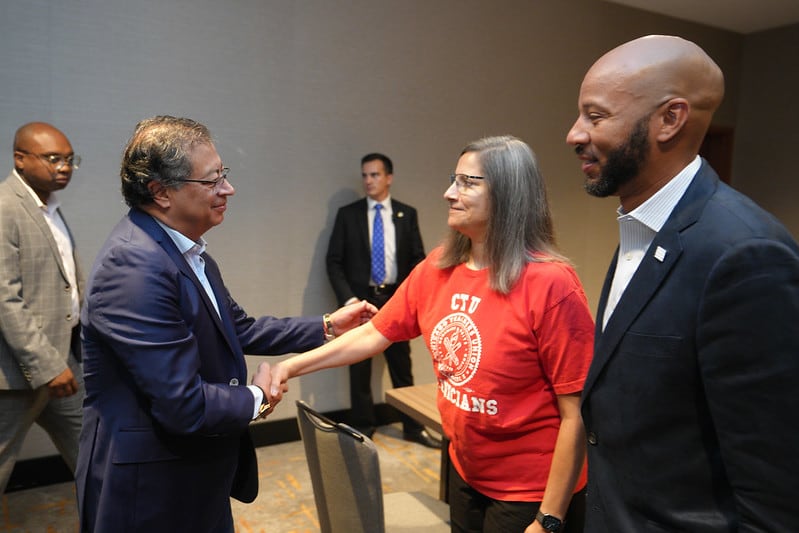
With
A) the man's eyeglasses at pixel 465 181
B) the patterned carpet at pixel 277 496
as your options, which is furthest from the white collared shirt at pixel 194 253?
the patterned carpet at pixel 277 496

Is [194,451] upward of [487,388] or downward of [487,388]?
downward

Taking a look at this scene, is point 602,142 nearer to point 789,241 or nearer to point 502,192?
point 789,241

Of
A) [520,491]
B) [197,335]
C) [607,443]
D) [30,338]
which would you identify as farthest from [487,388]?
[30,338]

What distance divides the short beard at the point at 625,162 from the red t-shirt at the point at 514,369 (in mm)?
490

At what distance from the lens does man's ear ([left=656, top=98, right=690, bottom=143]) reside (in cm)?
97

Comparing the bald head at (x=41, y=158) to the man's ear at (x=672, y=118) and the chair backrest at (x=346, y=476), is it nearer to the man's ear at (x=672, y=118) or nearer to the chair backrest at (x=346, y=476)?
the chair backrest at (x=346, y=476)

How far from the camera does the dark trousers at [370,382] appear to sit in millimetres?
4160

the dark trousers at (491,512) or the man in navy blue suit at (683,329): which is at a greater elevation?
the man in navy blue suit at (683,329)

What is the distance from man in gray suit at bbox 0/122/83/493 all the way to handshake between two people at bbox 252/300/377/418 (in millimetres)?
1170

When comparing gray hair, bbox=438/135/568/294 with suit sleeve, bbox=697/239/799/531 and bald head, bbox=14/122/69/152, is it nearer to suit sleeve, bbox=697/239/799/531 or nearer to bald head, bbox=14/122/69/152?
suit sleeve, bbox=697/239/799/531

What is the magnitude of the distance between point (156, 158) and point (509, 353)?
3.22 feet

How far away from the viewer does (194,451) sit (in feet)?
4.91

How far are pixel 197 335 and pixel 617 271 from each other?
0.97 metres

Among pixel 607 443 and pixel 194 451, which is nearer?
pixel 607 443
